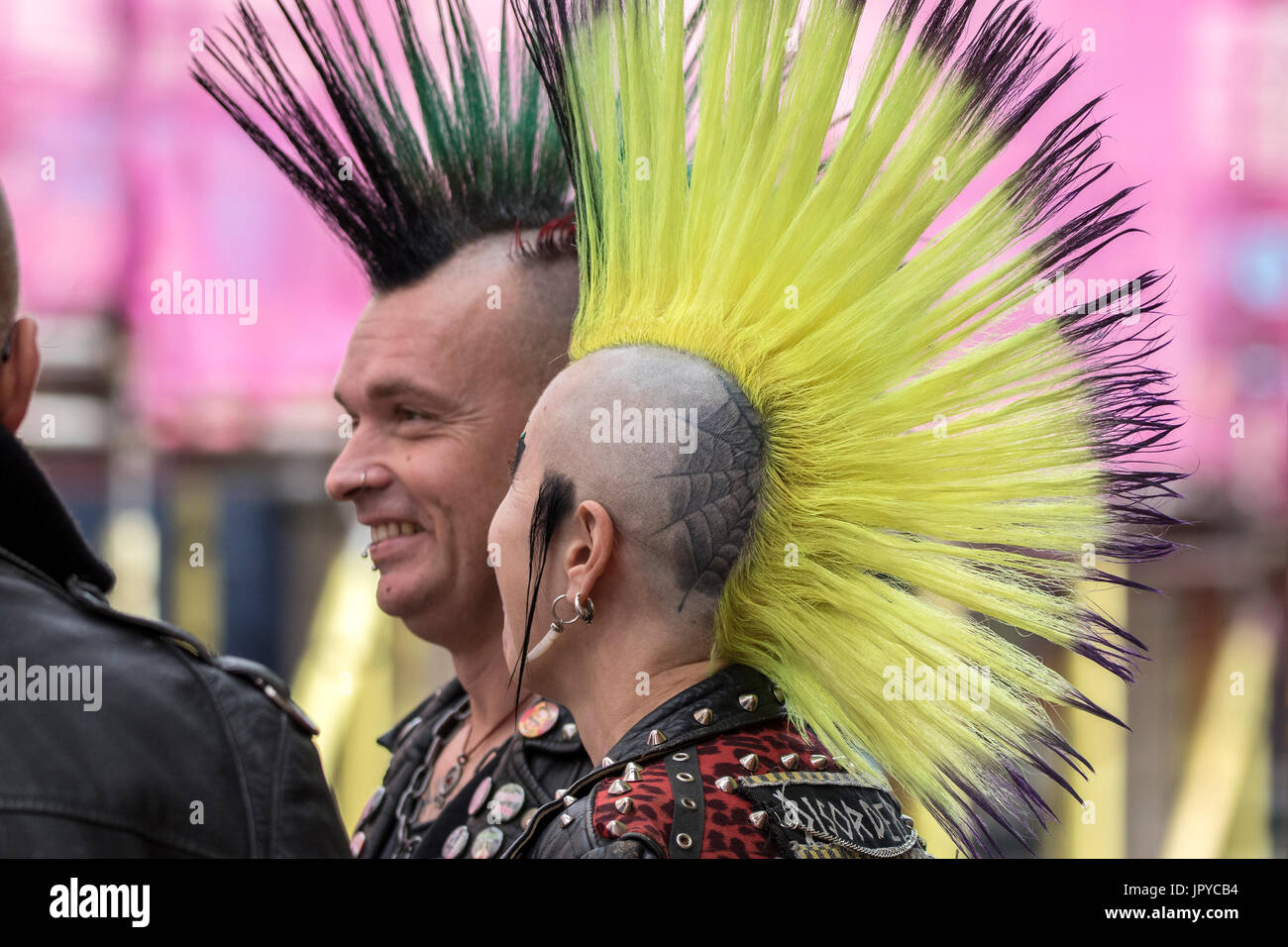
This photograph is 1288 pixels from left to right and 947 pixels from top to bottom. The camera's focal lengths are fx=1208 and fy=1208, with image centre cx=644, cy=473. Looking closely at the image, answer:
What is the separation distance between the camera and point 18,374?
1.70 meters

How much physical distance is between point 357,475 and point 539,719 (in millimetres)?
582

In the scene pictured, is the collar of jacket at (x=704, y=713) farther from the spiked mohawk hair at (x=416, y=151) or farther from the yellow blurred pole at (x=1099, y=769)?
the yellow blurred pole at (x=1099, y=769)

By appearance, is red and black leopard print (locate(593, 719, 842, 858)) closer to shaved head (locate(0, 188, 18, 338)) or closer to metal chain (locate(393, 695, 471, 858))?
metal chain (locate(393, 695, 471, 858))

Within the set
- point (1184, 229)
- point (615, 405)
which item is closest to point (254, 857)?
point (615, 405)

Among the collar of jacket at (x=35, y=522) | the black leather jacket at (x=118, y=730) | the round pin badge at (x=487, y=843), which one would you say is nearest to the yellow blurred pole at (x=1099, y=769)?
the round pin badge at (x=487, y=843)

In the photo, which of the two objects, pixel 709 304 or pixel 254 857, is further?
pixel 709 304

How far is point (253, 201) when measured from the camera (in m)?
5.48

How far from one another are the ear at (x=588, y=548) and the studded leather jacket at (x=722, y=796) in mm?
203

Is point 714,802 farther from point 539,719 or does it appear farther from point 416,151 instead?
point 416,151

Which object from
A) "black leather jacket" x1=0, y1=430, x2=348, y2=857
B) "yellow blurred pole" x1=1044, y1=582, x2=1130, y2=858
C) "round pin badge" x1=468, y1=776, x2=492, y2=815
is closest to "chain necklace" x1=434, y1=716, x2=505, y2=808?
"round pin badge" x1=468, y1=776, x2=492, y2=815

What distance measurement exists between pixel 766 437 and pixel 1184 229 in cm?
456

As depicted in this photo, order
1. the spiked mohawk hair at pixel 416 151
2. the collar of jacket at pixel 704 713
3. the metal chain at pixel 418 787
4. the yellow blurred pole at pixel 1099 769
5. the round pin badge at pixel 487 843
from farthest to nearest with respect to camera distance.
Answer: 1. the yellow blurred pole at pixel 1099 769
2. the spiked mohawk hair at pixel 416 151
3. the metal chain at pixel 418 787
4. the round pin badge at pixel 487 843
5. the collar of jacket at pixel 704 713

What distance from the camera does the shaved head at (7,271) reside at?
1669mm
